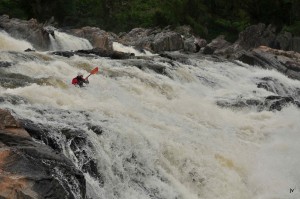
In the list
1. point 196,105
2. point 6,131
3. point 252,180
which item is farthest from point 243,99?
point 6,131

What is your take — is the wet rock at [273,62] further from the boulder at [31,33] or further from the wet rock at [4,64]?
the wet rock at [4,64]

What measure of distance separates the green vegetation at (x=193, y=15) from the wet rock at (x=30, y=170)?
38671 millimetres

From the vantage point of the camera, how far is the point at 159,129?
11.1 metres

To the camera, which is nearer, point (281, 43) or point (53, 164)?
point (53, 164)

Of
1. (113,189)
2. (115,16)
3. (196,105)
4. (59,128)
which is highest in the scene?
(59,128)

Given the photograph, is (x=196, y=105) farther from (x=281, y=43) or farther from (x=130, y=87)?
(x=281, y=43)

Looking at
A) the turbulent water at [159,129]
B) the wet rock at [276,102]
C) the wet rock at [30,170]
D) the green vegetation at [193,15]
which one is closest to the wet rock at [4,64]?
the turbulent water at [159,129]

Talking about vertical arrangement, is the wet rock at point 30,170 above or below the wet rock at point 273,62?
above

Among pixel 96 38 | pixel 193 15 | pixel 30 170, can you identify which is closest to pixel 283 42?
pixel 193 15

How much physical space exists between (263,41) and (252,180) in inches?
1199

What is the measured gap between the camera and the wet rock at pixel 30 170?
6.25 m

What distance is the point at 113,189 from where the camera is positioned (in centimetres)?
831

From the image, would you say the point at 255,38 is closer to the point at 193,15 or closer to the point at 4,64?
the point at 193,15

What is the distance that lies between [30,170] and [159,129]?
480cm
